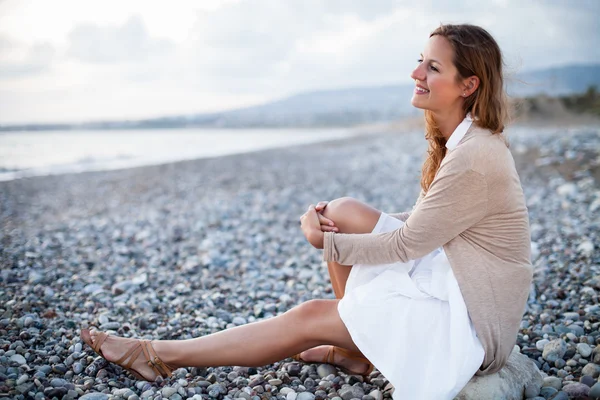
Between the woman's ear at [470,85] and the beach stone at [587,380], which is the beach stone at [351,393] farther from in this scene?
the woman's ear at [470,85]

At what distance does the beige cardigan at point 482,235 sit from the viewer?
1995 millimetres

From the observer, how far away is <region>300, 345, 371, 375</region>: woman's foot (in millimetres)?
2541

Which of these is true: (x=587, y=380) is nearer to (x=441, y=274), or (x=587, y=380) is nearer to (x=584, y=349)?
(x=584, y=349)

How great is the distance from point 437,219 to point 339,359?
103cm

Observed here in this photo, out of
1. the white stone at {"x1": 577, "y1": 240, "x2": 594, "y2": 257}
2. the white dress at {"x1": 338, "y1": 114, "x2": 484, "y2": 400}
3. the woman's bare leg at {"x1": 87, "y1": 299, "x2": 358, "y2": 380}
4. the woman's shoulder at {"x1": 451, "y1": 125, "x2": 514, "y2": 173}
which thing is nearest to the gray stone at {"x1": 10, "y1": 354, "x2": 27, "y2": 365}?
the woman's bare leg at {"x1": 87, "y1": 299, "x2": 358, "y2": 380}

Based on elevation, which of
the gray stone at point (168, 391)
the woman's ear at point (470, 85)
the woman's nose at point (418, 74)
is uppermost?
the woman's nose at point (418, 74)

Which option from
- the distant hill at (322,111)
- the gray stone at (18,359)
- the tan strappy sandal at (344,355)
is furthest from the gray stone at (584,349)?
the distant hill at (322,111)

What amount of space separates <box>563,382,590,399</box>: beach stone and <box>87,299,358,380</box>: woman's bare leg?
1.04m

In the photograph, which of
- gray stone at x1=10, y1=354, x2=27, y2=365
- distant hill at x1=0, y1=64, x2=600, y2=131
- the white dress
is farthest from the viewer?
distant hill at x1=0, y1=64, x2=600, y2=131

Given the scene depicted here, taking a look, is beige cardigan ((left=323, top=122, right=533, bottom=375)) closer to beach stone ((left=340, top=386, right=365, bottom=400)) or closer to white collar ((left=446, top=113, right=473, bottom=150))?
white collar ((left=446, top=113, right=473, bottom=150))

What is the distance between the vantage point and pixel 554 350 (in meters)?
2.67

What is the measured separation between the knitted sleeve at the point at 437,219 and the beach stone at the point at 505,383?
2.15 ft

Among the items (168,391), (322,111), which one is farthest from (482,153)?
(322,111)

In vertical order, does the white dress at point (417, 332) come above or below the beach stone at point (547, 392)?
above
